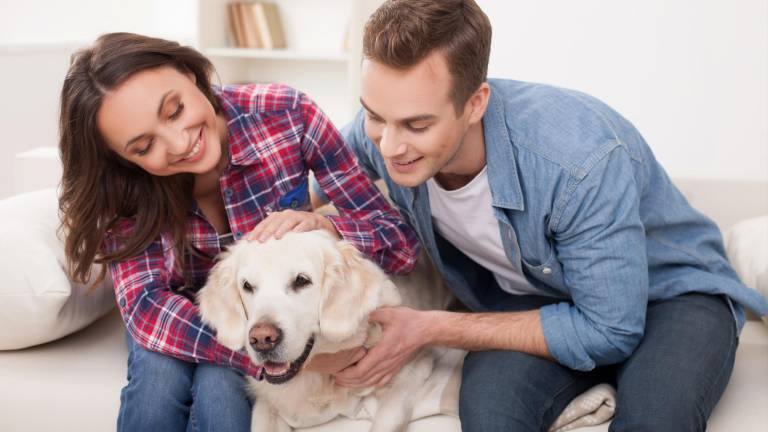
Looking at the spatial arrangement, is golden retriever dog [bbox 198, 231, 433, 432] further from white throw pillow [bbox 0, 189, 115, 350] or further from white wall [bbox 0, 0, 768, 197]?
white wall [bbox 0, 0, 768, 197]

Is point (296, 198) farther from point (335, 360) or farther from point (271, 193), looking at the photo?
point (335, 360)

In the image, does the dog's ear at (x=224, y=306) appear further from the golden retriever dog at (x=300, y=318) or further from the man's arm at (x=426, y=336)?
the man's arm at (x=426, y=336)

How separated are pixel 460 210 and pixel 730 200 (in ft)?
3.33

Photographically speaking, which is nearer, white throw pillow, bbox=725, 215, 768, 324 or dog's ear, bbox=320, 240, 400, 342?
dog's ear, bbox=320, 240, 400, 342

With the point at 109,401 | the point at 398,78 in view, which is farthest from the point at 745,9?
the point at 109,401

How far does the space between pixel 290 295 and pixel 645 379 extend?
30.4 inches

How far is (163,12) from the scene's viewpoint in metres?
4.71

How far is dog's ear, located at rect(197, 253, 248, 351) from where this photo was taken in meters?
1.68

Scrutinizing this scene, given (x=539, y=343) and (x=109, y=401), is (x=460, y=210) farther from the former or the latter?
(x=109, y=401)

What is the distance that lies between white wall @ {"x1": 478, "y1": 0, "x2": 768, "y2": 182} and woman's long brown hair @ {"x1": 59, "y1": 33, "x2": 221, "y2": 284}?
228 cm

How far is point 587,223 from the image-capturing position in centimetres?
162

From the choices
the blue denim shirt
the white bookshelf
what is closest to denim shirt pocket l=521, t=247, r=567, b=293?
the blue denim shirt

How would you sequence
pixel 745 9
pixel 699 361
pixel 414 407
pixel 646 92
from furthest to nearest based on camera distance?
pixel 646 92 → pixel 745 9 → pixel 414 407 → pixel 699 361

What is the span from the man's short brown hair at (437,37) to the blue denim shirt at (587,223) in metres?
0.19
